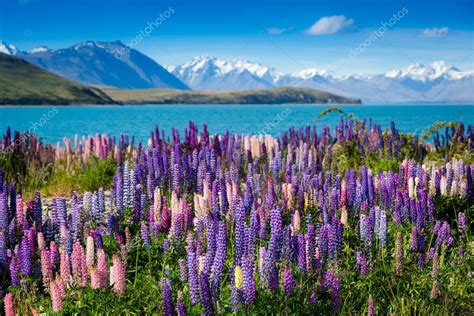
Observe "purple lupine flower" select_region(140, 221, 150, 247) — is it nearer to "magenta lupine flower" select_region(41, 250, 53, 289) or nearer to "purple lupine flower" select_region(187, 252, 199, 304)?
"magenta lupine flower" select_region(41, 250, 53, 289)

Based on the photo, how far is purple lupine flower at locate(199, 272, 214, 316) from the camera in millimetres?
4070

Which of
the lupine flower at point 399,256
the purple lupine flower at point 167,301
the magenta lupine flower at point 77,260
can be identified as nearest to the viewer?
the purple lupine flower at point 167,301

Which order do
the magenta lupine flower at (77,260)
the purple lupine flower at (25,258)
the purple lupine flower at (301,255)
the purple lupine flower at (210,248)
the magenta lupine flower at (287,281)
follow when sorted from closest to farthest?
the magenta lupine flower at (287,281) < the purple lupine flower at (210,248) < the magenta lupine flower at (77,260) < the purple lupine flower at (301,255) < the purple lupine flower at (25,258)

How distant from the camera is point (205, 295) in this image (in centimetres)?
412

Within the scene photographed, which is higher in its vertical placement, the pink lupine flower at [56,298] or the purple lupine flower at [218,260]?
the purple lupine flower at [218,260]

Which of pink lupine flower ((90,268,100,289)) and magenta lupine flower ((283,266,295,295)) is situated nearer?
magenta lupine flower ((283,266,295,295))

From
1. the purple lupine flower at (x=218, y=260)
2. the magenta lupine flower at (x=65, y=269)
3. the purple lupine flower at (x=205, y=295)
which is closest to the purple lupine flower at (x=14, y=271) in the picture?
the magenta lupine flower at (x=65, y=269)

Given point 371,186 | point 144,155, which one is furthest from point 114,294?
point 144,155

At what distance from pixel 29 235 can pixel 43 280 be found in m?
0.59

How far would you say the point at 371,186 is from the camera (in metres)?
7.68

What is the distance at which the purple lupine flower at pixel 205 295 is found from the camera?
4070mm

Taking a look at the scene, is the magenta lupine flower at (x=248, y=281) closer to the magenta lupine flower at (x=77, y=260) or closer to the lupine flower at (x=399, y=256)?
the magenta lupine flower at (x=77, y=260)

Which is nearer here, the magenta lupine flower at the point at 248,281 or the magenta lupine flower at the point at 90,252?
the magenta lupine flower at the point at 248,281

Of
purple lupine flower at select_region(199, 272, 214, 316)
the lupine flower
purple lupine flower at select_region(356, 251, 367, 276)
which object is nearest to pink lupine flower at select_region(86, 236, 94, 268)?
purple lupine flower at select_region(199, 272, 214, 316)
